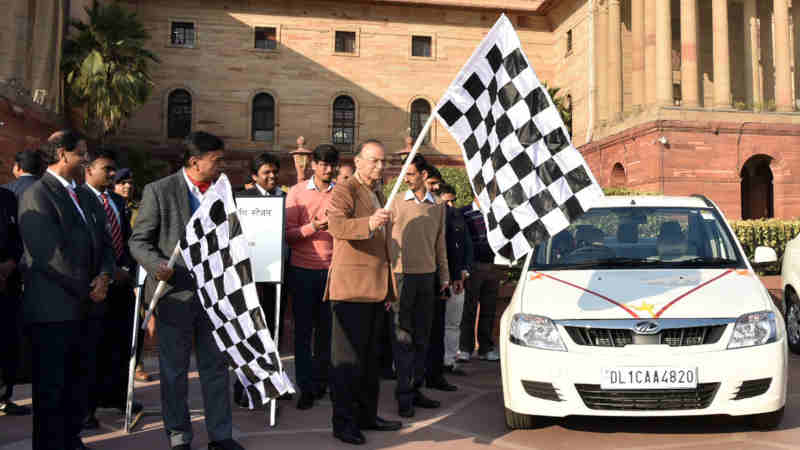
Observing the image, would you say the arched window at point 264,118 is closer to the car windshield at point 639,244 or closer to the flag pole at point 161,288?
the car windshield at point 639,244

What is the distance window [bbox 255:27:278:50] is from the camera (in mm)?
37062

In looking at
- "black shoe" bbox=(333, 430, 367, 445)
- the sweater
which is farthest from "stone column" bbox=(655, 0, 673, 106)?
"black shoe" bbox=(333, 430, 367, 445)

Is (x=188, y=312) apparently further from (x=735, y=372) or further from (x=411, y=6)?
(x=411, y=6)

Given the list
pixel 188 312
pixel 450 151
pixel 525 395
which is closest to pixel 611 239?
pixel 525 395

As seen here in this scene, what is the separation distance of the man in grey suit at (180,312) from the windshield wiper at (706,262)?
143 inches

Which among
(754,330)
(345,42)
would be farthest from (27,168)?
(345,42)

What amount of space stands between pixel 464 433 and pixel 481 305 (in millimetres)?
3542

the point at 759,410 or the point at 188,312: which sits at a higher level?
the point at 188,312

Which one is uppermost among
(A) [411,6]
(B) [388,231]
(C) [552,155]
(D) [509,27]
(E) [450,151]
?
(A) [411,6]

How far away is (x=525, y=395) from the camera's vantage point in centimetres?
474

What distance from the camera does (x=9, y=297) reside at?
219 inches

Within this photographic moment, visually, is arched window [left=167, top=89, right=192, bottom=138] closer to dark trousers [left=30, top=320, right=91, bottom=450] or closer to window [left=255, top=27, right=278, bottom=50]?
window [left=255, top=27, right=278, bottom=50]

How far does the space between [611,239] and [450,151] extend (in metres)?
31.6

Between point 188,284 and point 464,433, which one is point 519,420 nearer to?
point 464,433
